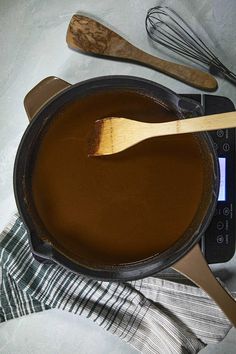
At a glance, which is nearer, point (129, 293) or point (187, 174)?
point (187, 174)

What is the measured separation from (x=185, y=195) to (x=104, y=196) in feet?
0.28

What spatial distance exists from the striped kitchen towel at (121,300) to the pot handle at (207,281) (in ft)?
0.64

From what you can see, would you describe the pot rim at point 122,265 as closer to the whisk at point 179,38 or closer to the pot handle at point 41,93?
the pot handle at point 41,93

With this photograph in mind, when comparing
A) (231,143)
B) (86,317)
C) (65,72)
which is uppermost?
(65,72)

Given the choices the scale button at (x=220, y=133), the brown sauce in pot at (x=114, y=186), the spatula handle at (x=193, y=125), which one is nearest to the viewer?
the spatula handle at (x=193, y=125)

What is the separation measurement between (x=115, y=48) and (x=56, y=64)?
9 cm

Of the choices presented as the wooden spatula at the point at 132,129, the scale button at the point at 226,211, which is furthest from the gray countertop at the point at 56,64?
the wooden spatula at the point at 132,129

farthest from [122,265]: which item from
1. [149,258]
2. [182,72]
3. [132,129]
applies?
[182,72]

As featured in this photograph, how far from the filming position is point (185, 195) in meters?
0.56

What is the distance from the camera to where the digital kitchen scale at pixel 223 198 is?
0.68 metres

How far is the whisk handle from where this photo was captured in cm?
75

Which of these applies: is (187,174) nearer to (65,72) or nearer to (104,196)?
(104,196)

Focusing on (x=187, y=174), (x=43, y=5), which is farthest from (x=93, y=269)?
(x=43, y=5)

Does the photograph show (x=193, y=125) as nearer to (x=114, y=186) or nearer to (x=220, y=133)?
(x=114, y=186)
